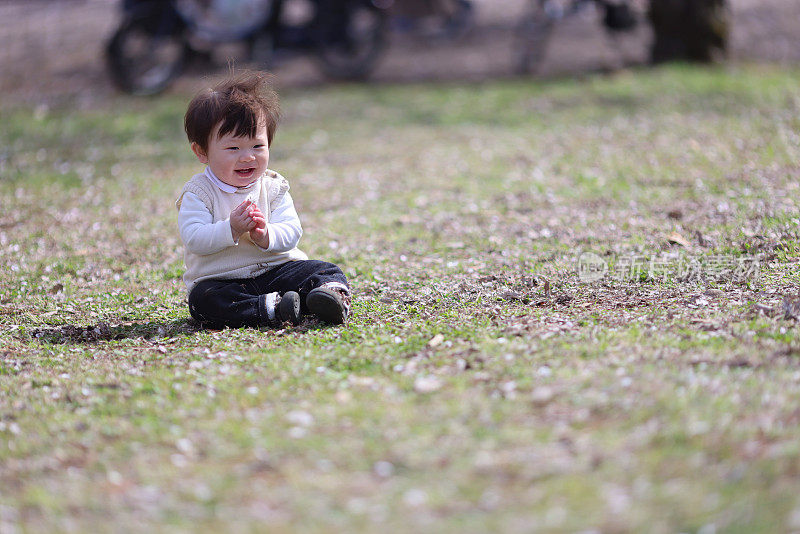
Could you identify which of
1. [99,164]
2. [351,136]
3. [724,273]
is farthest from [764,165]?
[99,164]

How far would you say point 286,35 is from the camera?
12.9 m

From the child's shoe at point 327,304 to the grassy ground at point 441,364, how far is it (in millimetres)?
113

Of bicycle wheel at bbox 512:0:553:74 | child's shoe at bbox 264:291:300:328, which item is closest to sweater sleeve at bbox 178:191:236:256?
child's shoe at bbox 264:291:300:328

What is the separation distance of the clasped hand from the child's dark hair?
1.26 feet

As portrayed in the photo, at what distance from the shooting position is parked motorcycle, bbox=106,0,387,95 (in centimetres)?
1225

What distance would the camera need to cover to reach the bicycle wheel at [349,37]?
1292cm

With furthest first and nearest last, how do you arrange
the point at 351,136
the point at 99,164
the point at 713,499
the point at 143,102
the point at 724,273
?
the point at 143,102
the point at 351,136
the point at 99,164
the point at 724,273
the point at 713,499

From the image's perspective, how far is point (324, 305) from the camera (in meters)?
4.30

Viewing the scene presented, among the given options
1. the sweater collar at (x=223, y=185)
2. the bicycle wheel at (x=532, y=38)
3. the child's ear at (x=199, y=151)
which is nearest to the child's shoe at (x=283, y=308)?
the sweater collar at (x=223, y=185)

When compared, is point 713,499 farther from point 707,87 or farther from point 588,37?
point 588,37

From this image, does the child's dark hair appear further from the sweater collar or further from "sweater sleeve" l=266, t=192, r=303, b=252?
"sweater sleeve" l=266, t=192, r=303, b=252

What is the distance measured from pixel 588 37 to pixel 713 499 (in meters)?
13.7

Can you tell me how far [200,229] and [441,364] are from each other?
1.48 metres

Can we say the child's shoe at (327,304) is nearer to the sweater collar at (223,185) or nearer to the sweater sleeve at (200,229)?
the sweater sleeve at (200,229)
